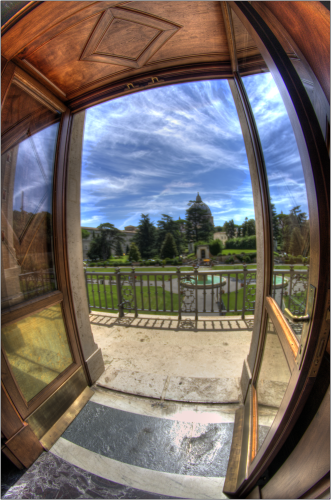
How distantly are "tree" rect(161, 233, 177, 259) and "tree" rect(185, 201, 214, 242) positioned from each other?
3.10 feet

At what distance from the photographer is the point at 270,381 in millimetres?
823

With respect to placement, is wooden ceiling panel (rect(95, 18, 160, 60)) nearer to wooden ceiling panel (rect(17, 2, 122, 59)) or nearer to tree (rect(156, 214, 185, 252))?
wooden ceiling panel (rect(17, 2, 122, 59))

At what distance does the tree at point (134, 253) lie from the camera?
27.6ft

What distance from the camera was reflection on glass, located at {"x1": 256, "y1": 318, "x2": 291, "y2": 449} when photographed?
0.66m

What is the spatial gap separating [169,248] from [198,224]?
1888 millimetres

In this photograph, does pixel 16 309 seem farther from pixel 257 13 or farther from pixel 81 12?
pixel 257 13

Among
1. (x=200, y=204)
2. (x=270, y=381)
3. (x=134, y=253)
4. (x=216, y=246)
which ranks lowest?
(x=270, y=381)

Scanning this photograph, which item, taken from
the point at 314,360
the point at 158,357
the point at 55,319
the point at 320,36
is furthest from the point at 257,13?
the point at 158,357

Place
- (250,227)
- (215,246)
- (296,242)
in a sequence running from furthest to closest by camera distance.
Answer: (215,246) → (250,227) → (296,242)

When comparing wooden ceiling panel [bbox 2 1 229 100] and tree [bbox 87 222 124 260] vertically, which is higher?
wooden ceiling panel [bbox 2 1 229 100]

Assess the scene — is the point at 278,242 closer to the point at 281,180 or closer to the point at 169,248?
the point at 281,180

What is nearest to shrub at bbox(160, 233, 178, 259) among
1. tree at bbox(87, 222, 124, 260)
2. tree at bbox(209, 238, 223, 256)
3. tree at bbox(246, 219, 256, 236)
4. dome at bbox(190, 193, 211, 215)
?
tree at bbox(209, 238, 223, 256)

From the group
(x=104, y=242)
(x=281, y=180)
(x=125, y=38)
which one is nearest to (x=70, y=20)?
(x=125, y=38)

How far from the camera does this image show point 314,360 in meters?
0.44
